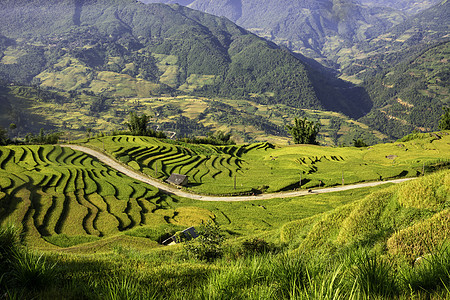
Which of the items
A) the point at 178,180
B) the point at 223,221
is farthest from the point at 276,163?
the point at 223,221

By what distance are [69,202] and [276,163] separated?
5392 centimetres

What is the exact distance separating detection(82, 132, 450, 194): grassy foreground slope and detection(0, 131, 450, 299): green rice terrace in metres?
0.39

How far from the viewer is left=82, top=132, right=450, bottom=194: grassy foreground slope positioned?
2282 inches

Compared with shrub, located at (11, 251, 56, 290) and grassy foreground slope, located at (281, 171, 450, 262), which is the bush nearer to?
grassy foreground slope, located at (281, 171, 450, 262)

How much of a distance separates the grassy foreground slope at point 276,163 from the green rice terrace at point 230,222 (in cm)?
39

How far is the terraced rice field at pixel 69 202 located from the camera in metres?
28.8

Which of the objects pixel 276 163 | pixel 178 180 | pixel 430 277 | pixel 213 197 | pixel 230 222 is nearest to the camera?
pixel 430 277

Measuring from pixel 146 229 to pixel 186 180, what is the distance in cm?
2605

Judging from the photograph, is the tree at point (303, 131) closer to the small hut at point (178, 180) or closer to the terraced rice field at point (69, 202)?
the small hut at point (178, 180)

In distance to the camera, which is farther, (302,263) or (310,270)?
(302,263)

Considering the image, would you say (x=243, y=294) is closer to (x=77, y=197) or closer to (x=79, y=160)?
(x=77, y=197)

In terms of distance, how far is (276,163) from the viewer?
7494 centimetres

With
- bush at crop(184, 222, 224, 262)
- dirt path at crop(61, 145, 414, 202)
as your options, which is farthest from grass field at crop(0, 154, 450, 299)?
dirt path at crop(61, 145, 414, 202)

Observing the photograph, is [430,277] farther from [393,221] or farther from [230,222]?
[230,222]
